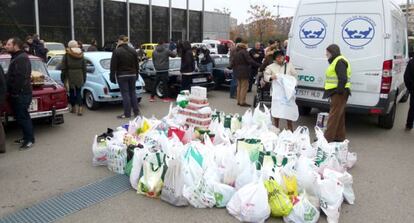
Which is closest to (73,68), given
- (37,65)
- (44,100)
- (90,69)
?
(90,69)

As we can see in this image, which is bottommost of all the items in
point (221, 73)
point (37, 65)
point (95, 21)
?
point (221, 73)

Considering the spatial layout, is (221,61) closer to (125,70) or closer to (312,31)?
(125,70)

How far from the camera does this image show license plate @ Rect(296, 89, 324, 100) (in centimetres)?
750

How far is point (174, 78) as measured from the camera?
37.7 ft

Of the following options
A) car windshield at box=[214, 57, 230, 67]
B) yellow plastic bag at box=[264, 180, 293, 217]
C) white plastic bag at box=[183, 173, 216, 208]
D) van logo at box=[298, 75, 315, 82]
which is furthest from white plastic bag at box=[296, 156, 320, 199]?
car windshield at box=[214, 57, 230, 67]

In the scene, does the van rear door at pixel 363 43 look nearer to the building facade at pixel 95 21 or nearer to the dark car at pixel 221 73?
the dark car at pixel 221 73

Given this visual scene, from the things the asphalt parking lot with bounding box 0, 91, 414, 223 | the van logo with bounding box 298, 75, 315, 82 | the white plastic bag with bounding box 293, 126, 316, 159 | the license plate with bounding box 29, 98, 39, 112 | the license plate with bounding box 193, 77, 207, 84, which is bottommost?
the asphalt parking lot with bounding box 0, 91, 414, 223

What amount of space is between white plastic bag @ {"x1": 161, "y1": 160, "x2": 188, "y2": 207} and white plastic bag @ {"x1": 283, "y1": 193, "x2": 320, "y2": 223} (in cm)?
114

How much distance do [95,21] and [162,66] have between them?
25.1 meters

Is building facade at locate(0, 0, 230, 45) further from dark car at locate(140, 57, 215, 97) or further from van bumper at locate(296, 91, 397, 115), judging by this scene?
van bumper at locate(296, 91, 397, 115)

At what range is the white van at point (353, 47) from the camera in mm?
6820

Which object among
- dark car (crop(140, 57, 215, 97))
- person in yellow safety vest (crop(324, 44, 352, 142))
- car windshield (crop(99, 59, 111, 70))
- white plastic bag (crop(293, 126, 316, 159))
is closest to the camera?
white plastic bag (crop(293, 126, 316, 159))

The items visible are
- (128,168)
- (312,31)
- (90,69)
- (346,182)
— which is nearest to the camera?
(346,182)

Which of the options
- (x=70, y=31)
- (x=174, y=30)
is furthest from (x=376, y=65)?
(x=174, y=30)
